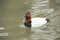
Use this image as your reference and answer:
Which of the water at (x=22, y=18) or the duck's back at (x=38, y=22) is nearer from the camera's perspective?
the water at (x=22, y=18)

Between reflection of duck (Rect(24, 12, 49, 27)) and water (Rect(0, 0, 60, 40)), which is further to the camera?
reflection of duck (Rect(24, 12, 49, 27))

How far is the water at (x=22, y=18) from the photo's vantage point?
5733 millimetres

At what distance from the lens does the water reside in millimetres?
5733

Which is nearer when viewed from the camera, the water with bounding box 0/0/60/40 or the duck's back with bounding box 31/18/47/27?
the water with bounding box 0/0/60/40

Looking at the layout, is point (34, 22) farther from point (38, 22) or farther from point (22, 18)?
point (22, 18)

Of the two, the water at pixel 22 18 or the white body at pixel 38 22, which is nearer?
the water at pixel 22 18

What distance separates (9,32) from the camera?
19.5ft

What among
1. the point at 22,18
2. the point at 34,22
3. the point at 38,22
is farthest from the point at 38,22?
the point at 22,18

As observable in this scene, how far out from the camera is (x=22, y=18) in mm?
6883

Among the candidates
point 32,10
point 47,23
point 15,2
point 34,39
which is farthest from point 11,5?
point 34,39

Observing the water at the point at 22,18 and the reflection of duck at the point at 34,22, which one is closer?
the water at the point at 22,18

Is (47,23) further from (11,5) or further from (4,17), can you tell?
(11,5)

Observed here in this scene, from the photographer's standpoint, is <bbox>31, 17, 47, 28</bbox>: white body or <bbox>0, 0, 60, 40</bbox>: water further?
<bbox>31, 17, 47, 28</bbox>: white body

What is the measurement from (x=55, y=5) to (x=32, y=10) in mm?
1009
